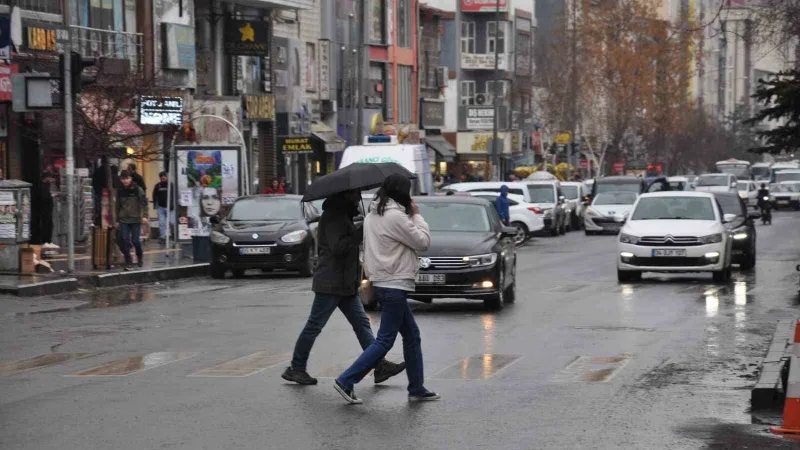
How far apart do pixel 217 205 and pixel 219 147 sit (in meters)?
1.19

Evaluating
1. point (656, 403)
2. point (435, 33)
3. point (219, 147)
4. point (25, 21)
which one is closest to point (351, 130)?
point (435, 33)

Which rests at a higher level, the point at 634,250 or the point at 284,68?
the point at 284,68

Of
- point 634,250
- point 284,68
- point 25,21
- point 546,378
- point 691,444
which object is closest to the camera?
point 691,444

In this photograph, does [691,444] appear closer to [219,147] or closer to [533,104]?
[219,147]

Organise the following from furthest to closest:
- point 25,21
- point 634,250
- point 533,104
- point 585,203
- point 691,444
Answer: point 533,104
point 585,203
point 25,21
point 634,250
point 691,444

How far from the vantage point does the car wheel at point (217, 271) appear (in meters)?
29.4

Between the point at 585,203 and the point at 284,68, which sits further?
the point at 585,203

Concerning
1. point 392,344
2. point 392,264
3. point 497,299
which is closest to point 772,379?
point 392,344

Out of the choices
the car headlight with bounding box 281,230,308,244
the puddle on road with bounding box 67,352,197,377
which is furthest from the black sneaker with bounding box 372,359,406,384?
the car headlight with bounding box 281,230,308,244

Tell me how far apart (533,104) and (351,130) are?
A: 39404mm

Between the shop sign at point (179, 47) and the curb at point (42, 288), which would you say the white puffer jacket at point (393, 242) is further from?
the shop sign at point (179, 47)

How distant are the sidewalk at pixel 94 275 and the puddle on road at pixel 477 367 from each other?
10.6 meters

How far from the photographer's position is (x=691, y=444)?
10.4m

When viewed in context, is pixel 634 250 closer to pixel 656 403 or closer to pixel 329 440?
pixel 656 403
